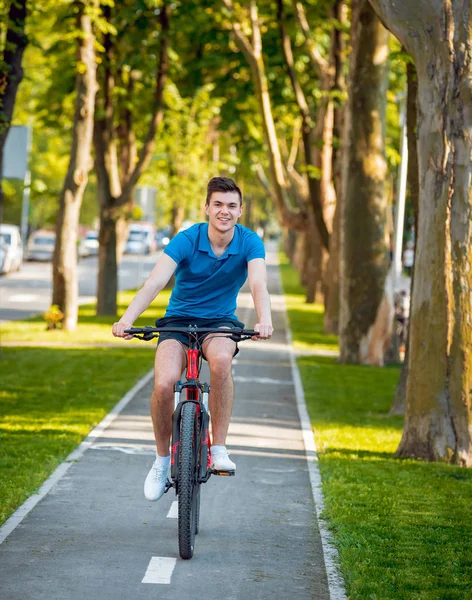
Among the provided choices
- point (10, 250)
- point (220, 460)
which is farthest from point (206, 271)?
point (10, 250)

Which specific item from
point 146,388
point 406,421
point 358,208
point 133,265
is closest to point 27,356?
point 146,388

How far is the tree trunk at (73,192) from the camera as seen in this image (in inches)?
989

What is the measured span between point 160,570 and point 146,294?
1456mm

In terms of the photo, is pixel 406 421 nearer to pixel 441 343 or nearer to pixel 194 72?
pixel 441 343

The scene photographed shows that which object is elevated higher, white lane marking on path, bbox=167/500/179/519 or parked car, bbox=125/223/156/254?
white lane marking on path, bbox=167/500/179/519

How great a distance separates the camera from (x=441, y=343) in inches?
428

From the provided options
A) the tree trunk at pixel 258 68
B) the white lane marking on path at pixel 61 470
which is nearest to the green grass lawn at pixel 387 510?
the white lane marking on path at pixel 61 470

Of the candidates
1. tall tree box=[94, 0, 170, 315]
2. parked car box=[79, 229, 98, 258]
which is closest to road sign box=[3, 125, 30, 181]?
tall tree box=[94, 0, 170, 315]

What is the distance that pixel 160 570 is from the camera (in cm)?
661

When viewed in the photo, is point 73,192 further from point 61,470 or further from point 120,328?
point 120,328

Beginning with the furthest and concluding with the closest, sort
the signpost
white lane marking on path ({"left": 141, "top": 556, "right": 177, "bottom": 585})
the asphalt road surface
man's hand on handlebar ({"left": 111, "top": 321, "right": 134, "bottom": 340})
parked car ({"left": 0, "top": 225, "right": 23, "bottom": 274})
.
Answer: parked car ({"left": 0, "top": 225, "right": 23, "bottom": 274}), the asphalt road surface, the signpost, man's hand on handlebar ({"left": 111, "top": 321, "right": 134, "bottom": 340}), white lane marking on path ({"left": 141, "top": 556, "right": 177, "bottom": 585})

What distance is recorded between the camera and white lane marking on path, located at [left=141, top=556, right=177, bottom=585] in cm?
643

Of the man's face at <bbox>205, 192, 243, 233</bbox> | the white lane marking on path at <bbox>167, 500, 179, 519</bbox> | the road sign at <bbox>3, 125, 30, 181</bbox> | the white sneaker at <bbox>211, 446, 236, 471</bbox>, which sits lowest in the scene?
the white lane marking on path at <bbox>167, 500, 179, 519</bbox>

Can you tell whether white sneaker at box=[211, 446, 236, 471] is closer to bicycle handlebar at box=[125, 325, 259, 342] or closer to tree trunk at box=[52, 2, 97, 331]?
bicycle handlebar at box=[125, 325, 259, 342]
